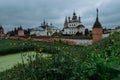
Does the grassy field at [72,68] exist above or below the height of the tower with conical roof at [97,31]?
below

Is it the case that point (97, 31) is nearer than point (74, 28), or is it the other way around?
point (97, 31)

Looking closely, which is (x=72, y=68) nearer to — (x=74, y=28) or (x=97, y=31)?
(x=97, y=31)

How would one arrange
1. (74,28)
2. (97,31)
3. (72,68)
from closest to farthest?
(72,68), (97,31), (74,28)

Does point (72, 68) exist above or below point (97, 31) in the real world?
below

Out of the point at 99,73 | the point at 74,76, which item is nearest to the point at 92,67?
the point at 99,73

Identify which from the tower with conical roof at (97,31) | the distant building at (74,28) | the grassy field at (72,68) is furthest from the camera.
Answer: the distant building at (74,28)

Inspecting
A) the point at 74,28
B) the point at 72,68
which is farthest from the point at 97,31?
the point at 74,28

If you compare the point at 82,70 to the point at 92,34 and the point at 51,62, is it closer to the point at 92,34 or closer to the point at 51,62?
the point at 51,62

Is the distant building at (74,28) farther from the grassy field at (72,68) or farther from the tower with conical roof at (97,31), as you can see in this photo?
the grassy field at (72,68)

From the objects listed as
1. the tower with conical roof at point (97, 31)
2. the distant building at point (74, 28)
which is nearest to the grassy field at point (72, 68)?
the tower with conical roof at point (97, 31)

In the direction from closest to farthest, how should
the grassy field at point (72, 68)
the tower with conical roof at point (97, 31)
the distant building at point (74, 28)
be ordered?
the grassy field at point (72, 68) < the tower with conical roof at point (97, 31) < the distant building at point (74, 28)

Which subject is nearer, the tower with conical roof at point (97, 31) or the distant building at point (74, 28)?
the tower with conical roof at point (97, 31)

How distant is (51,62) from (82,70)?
3.79 ft

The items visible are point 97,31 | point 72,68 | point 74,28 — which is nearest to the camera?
point 72,68
